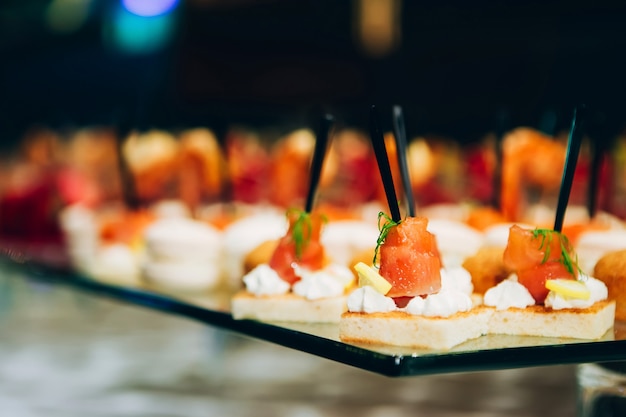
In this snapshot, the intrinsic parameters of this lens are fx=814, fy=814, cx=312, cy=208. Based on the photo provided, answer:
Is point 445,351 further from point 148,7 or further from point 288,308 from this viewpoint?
point 148,7

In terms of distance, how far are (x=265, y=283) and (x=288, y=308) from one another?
10cm

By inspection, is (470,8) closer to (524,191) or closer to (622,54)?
(622,54)

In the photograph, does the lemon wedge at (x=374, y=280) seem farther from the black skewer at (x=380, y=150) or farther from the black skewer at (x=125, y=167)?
the black skewer at (x=125, y=167)

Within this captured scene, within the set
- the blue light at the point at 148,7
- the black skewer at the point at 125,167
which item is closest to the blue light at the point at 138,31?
the blue light at the point at 148,7

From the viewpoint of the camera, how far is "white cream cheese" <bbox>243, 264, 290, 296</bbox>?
6.02 feet

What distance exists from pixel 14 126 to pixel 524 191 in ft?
22.2

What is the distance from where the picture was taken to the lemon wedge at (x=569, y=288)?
1.51m

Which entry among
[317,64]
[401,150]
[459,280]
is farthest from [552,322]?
[317,64]

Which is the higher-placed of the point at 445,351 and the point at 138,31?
the point at 138,31

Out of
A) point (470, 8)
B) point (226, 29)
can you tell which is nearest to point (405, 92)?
point (470, 8)

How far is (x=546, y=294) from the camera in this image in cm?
Result: 159

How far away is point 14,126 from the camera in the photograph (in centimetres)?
848

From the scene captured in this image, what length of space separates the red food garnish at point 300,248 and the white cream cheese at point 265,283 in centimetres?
2

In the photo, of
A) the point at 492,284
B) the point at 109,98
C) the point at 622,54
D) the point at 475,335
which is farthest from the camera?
the point at 109,98
